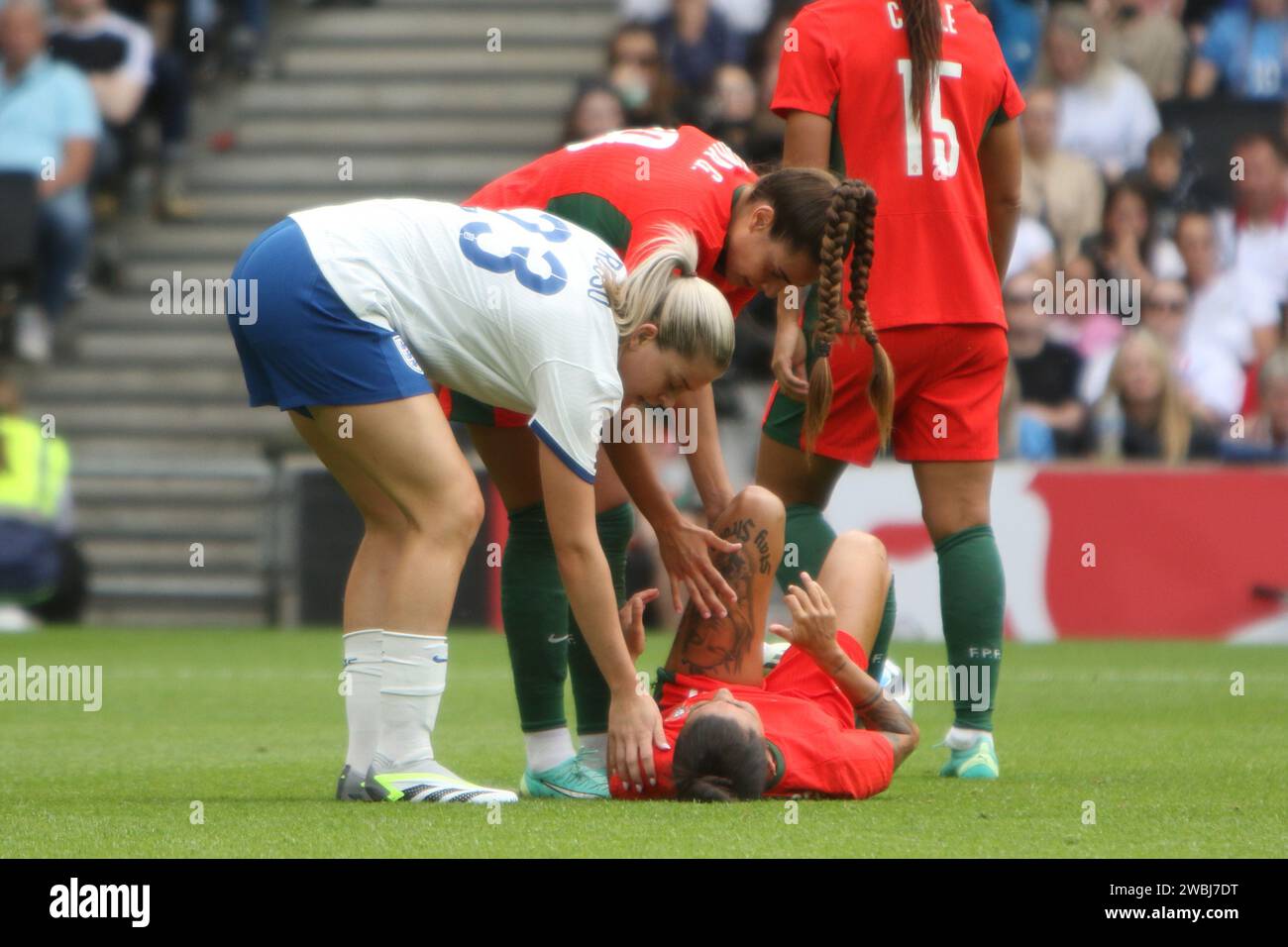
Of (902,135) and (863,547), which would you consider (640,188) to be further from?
(863,547)

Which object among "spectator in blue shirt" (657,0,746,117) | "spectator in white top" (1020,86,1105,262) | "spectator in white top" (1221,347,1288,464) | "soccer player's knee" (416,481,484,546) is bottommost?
"soccer player's knee" (416,481,484,546)

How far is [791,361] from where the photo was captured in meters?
5.74

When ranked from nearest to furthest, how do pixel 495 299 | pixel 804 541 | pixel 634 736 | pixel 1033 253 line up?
pixel 495 299 < pixel 634 736 < pixel 804 541 < pixel 1033 253

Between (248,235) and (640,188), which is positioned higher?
(248,235)

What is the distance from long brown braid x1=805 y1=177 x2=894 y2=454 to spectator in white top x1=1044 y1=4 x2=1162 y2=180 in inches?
322

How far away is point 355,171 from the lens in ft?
50.4

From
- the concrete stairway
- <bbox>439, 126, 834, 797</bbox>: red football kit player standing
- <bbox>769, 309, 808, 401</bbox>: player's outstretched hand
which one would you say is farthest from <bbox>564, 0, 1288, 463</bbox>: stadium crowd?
<bbox>439, 126, 834, 797</bbox>: red football kit player standing

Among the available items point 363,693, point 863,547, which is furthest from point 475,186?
point 363,693

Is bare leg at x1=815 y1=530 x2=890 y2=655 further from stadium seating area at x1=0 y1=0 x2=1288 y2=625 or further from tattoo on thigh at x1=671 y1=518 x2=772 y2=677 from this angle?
stadium seating area at x1=0 y1=0 x2=1288 y2=625

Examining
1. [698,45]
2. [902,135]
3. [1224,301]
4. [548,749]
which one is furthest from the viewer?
[698,45]

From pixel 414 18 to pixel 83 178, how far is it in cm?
351

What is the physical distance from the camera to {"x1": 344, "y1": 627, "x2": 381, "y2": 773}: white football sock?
4.96m

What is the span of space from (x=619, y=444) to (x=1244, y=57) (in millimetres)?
9959

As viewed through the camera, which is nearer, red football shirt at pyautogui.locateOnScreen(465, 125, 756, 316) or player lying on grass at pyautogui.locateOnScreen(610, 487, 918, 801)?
player lying on grass at pyautogui.locateOnScreen(610, 487, 918, 801)
